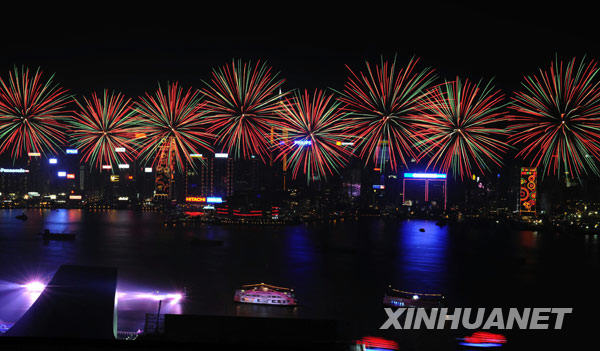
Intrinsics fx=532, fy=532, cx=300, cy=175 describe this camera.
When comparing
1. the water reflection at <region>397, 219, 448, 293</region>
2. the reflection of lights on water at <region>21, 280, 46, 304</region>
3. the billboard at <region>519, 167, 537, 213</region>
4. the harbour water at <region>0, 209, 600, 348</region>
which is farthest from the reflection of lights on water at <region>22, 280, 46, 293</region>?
the billboard at <region>519, 167, 537, 213</region>

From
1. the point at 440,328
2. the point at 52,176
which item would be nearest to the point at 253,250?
the point at 440,328

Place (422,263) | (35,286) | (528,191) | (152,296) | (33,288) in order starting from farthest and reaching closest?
(528,191) < (422,263) < (35,286) < (33,288) < (152,296)

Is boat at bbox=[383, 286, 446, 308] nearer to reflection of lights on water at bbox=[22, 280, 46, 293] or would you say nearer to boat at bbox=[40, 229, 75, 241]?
reflection of lights on water at bbox=[22, 280, 46, 293]

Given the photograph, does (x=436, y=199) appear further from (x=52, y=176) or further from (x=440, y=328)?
(x=440, y=328)

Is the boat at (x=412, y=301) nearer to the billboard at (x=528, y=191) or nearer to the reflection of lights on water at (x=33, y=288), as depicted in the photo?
the reflection of lights on water at (x=33, y=288)

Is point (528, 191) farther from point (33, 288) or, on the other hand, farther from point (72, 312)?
point (72, 312)

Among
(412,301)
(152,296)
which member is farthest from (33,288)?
(412,301)
